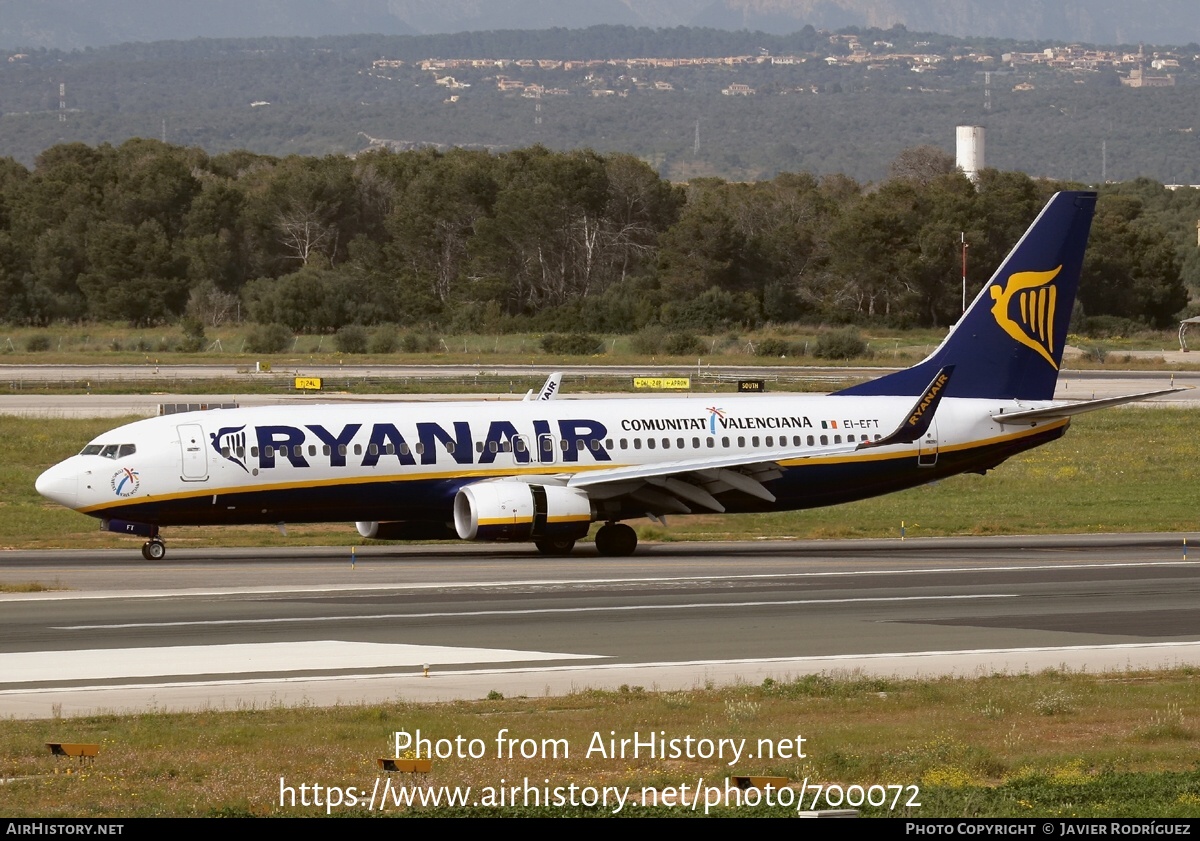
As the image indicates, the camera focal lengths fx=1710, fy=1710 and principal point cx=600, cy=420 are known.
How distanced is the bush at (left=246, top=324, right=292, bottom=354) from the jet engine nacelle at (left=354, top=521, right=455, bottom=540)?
240 feet

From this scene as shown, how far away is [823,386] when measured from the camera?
81625 millimetres

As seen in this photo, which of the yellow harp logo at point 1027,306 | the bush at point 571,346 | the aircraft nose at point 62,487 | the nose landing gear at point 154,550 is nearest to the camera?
the aircraft nose at point 62,487

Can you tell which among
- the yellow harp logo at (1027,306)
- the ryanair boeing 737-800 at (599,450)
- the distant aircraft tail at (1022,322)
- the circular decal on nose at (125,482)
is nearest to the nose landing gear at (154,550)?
the ryanair boeing 737-800 at (599,450)

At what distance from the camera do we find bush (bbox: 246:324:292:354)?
110 m

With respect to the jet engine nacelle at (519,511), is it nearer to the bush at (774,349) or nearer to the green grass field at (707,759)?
the green grass field at (707,759)

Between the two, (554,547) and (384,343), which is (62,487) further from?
(384,343)

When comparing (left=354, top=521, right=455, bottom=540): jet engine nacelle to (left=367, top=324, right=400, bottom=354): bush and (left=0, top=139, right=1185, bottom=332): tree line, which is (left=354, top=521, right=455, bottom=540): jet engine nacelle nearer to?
(left=367, top=324, right=400, bottom=354): bush

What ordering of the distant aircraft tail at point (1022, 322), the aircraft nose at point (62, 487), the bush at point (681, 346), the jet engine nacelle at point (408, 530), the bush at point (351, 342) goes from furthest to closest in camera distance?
the bush at point (351, 342)
the bush at point (681, 346)
the distant aircraft tail at point (1022, 322)
the jet engine nacelle at point (408, 530)
the aircraft nose at point (62, 487)

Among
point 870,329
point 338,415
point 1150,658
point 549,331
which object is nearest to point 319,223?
point 549,331

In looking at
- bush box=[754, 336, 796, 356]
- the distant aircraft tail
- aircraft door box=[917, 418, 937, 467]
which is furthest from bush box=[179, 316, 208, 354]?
aircraft door box=[917, 418, 937, 467]

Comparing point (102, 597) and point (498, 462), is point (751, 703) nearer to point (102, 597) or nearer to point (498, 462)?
point (102, 597)

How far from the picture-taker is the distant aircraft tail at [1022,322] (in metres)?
42.6

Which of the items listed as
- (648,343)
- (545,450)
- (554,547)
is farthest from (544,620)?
(648,343)

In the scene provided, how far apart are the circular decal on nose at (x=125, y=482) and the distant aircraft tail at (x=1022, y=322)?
680 inches
